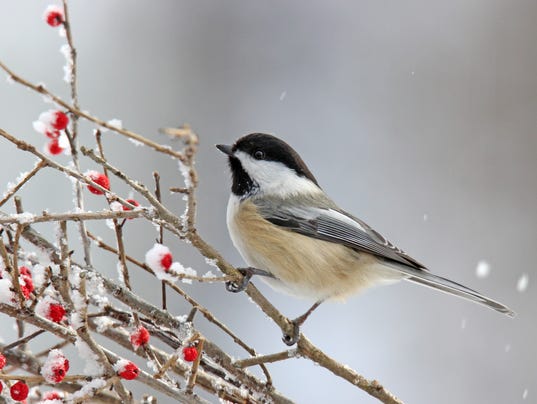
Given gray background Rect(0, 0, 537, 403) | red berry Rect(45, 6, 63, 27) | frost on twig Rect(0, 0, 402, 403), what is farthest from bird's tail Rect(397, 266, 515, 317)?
gray background Rect(0, 0, 537, 403)

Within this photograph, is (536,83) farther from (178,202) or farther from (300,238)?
(300,238)

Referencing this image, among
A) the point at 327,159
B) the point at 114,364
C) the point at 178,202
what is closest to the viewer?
the point at 114,364

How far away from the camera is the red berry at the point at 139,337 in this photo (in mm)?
1271

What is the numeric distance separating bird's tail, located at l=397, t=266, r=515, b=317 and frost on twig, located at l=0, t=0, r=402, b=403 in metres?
0.69

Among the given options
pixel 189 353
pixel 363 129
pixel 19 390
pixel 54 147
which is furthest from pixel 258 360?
pixel 363 129

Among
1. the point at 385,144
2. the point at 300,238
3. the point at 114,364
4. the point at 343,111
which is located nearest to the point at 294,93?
the point at 343,111

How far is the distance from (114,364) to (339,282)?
41.5 inches

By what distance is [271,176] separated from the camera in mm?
2312

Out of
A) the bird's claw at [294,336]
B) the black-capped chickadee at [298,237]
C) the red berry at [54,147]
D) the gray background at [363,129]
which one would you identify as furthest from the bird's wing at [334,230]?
the gray background at [363,129]

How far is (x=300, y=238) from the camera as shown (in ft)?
7.12

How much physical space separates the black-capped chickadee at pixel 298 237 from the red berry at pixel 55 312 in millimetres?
822

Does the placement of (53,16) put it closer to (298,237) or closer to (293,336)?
(293,336)

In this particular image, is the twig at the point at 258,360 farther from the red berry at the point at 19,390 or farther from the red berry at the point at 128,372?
the red berry at the point at 19,390

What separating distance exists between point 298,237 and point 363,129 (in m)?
3.38
